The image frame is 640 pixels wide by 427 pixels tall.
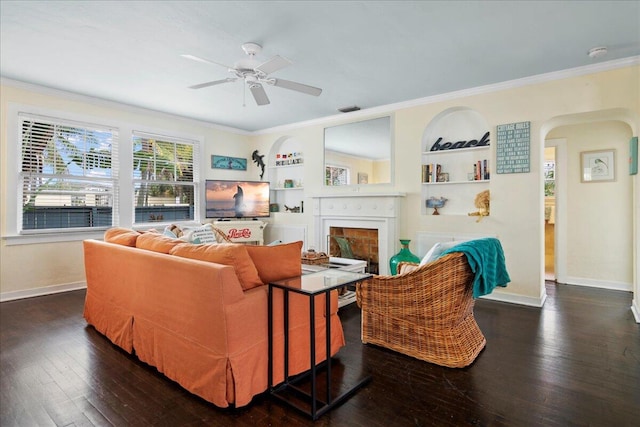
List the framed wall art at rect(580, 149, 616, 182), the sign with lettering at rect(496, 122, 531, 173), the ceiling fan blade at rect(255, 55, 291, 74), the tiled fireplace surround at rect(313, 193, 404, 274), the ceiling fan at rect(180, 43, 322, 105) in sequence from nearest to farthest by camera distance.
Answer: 1. the ceiling fan blade at rect(255, 55, 291, 74)
2. the ceiling fan at rect(180, 43, 322, 105)
3. the sign with lettering at rect(496, 122, 531, 173)
4. the framed wall art at rect(580, 149, 616, 182)
5. the tiled fireplace surround at rect(313, 193, 404, 274)

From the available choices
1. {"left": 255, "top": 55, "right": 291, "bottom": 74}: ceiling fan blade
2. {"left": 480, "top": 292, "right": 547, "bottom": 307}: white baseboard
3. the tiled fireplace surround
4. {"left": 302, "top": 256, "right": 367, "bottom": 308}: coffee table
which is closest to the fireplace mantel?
the tiled fireplace surround

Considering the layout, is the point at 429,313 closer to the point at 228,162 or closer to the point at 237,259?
the point at 237,259

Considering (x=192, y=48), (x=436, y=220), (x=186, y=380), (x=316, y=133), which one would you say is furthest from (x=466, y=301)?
Result: (x=316, y=133)

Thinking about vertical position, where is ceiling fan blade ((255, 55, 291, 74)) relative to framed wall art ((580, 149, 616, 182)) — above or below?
above

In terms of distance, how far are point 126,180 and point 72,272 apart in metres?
1.42

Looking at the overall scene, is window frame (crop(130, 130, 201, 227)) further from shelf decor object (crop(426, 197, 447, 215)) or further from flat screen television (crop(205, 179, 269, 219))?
shelf decor object (crop(426, 197, 447, 215))

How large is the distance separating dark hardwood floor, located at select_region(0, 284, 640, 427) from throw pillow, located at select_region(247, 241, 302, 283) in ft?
2.37

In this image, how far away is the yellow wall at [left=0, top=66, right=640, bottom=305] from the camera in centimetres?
355

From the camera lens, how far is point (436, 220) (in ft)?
14.8

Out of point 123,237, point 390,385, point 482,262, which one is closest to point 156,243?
point 123,237

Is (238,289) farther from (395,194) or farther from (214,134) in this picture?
(214,134)

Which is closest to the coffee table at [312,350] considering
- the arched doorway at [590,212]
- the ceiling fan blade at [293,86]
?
the ceiling fan blade at [293,86]

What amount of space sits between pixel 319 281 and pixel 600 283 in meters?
4.74

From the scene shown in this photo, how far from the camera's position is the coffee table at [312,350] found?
1.80 metres
